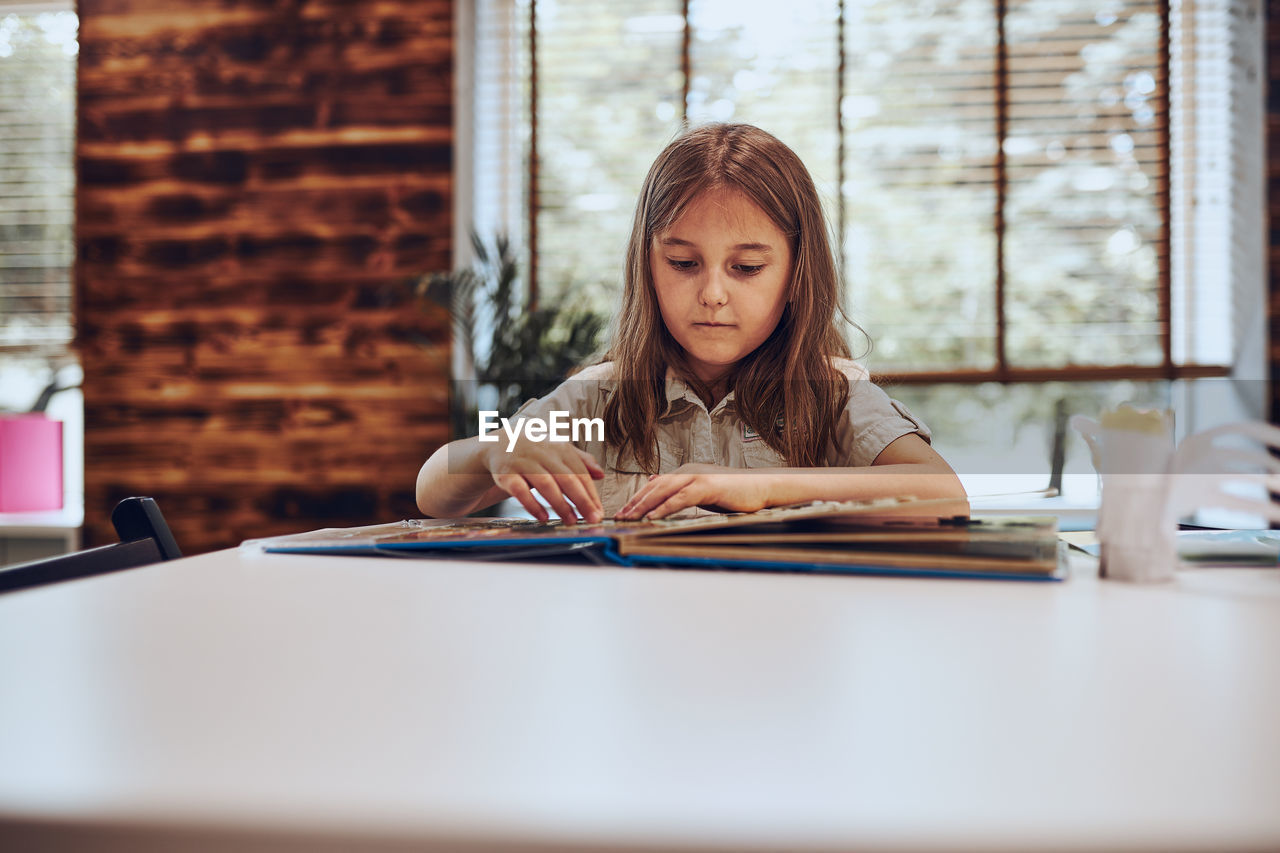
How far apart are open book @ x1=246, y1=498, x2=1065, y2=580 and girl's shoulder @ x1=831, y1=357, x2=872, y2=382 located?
Answer: 2.10 feet

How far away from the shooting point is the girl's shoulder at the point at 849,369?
1.31m

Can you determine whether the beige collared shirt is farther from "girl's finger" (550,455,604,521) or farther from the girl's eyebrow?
"girl's finger" (550,455,604,521)

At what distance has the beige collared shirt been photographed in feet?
3.91

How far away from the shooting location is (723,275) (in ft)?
3.90

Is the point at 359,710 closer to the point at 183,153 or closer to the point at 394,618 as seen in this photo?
the point at 394,618

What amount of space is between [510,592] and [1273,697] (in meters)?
0.36

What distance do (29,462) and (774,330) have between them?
2164 mm

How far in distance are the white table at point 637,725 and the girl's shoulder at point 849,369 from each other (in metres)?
0.86

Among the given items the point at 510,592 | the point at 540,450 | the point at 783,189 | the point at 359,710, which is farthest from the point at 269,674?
the point at 783,189

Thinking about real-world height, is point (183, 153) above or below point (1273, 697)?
above

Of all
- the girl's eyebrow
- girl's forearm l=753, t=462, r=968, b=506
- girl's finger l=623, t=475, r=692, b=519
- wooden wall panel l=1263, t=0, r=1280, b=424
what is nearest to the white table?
girl's finger l=623, t=475, r=692, b=519

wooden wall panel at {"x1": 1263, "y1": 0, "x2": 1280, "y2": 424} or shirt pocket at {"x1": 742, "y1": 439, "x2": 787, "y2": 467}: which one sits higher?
wooden wall panel at {"x1": 1263, "y1": 0, "x2": 1280, "y2": 424}

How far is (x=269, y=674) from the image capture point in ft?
1.04

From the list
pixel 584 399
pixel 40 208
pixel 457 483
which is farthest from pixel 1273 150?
pixel 40 208
